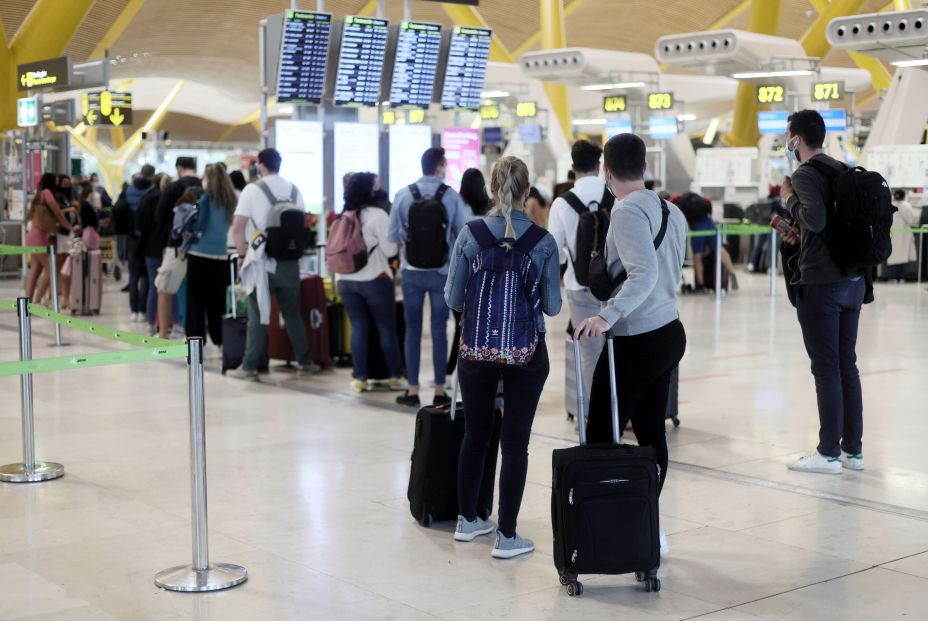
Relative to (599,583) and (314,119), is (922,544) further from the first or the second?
(314,119)

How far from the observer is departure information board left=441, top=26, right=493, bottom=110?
1155 centimetres

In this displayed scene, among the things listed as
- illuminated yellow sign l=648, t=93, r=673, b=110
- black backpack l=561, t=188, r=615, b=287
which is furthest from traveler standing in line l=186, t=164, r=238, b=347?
illuminated yellow sign l=648, t=93, r=673, b=110

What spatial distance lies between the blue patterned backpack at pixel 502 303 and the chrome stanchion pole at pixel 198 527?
0.96 m

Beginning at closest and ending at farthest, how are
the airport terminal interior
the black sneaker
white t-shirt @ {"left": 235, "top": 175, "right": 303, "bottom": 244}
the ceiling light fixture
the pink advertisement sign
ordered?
the airport terminal interior, the black sneaker, white t-shirt @ {"left": 235, "top": 175, "right": 303, "bottom": 244}, the pink advertisement sign, the ceiling light fixture

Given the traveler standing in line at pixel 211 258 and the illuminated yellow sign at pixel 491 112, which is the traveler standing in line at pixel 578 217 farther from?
the illuminated yellow sign at pixel 491 112

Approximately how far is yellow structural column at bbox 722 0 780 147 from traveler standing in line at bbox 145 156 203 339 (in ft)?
51.1

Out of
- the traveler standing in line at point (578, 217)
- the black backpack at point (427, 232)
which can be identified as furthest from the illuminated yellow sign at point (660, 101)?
the traveler standing in line at point (578, 217)

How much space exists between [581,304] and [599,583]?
97.7 inches

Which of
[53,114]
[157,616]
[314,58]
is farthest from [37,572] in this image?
[53,114]

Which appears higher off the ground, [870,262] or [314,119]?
[314,119]

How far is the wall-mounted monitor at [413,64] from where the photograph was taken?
36.1 feet

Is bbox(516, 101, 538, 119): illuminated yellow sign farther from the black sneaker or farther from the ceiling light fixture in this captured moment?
the black sneaker

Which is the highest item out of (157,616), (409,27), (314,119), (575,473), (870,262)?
(409,27)

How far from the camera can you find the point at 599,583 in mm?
4176
